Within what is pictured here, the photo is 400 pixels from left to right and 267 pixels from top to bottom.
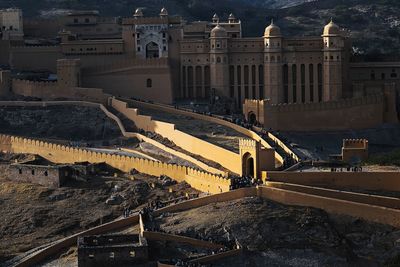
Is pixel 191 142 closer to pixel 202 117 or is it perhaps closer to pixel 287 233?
pixel 202 117

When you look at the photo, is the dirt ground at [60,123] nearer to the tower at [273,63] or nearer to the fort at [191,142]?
the fort at [191,142]

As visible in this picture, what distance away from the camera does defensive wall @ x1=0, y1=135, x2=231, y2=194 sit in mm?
49062

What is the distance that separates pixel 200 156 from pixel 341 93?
14527mm

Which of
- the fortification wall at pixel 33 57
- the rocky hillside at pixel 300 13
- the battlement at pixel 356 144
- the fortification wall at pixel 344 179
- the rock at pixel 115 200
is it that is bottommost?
the rock at pixel 115 200

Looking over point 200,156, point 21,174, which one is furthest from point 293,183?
point 21,174

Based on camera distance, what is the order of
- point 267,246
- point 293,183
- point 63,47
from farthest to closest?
point 63,47 → point 293,183 → point 267,246

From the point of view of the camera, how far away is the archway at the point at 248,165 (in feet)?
162

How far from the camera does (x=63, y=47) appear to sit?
7019 cm

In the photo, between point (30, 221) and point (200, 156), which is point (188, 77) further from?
point (30, 221)

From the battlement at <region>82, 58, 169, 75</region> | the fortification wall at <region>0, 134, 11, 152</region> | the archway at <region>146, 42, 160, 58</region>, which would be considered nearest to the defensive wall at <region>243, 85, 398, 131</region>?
the battlement at <region>82, 58, 169, 75</region>

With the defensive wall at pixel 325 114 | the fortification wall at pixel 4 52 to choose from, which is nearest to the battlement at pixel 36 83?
the fortification wall at pixel 4 52

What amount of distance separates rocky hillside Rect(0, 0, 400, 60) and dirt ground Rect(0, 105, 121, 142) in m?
30.4

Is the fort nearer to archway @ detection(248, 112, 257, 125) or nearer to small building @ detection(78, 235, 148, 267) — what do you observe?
small building @ detection(78, 235, 148, 267)

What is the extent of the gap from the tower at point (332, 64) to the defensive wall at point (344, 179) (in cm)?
1992
